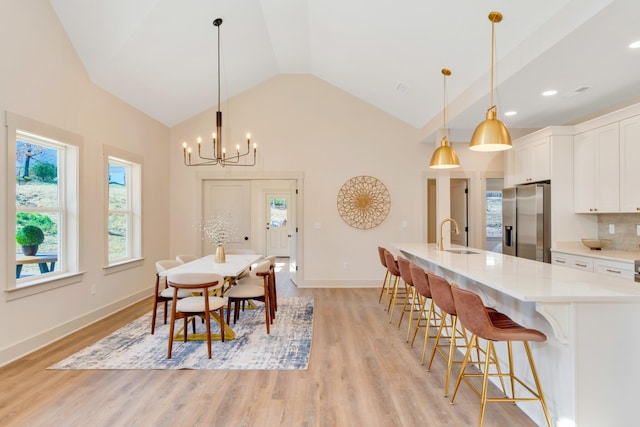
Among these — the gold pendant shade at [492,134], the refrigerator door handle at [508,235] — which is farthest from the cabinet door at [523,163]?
the gold pendant shade at [492,134]

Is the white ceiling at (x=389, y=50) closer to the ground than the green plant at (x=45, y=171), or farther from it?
farther from it

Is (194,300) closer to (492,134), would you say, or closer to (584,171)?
(492,134)

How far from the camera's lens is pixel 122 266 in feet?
15.3

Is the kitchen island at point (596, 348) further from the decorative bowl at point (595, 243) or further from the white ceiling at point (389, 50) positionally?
the decorative bowl at point (595, 243)

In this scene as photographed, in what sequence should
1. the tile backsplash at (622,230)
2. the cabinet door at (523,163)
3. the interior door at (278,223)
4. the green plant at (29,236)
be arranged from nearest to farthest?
the green plant at (29,236)
the tile backsplash at (622,230)
the cabinet door at (523,163)
the interior door at (278,223)

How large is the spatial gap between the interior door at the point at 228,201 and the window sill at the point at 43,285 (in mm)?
2548

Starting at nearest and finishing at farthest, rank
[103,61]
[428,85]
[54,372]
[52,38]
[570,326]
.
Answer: [570,326]
[54,372]
[52,38]
[103,61]
[428,85]

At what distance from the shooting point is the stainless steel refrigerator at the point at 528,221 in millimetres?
4430

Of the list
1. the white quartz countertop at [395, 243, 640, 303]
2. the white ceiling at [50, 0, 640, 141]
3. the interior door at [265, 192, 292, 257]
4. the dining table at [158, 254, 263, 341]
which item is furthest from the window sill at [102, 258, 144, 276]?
the interior door at [265, 192, 292, 257]

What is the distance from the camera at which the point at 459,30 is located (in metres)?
3.12

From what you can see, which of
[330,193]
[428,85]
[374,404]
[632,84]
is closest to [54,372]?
[374,404]

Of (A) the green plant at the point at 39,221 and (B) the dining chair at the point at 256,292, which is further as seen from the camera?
(B) the dining chair at the point at 256,292

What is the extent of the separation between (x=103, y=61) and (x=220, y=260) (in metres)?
2.56

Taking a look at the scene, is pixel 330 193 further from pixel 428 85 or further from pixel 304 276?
pixel 428 85
